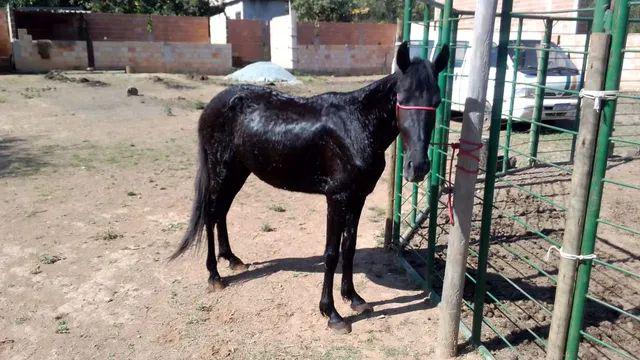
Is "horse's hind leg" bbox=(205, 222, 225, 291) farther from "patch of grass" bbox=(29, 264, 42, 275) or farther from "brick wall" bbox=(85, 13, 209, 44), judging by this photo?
"brick wall" bbox=(85, 13, 209, 44)

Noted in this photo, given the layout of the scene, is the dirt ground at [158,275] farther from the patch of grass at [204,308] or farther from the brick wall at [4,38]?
the brick wall at [4,38]

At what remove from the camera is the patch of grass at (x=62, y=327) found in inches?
136

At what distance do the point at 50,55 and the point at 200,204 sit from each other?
19867mm

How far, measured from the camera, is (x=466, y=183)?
114 inches

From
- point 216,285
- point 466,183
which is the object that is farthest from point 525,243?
point 216,285

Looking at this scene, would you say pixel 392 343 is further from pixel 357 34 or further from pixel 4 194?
pixel 357 34

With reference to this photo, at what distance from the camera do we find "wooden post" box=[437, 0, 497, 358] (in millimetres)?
2679

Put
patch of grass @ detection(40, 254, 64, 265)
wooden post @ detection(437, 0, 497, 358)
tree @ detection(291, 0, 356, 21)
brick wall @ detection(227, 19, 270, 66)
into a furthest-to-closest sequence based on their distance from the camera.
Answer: tree @ detection(291, 0, 356, 21), brick wall @ detection(227, 19, 270, 66), patch of grass @ detection(40, 254, 64, 265), wooden post @ detection(437, 0, 497, 358)

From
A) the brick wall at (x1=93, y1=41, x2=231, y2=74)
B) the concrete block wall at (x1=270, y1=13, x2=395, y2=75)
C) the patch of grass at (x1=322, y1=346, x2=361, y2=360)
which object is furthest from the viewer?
the concrete block wall at (x1=270, y1=13, x2=395, y2=75)

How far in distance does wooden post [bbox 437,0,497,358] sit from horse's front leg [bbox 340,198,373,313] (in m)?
0.76

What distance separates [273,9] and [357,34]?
1044 centimetres

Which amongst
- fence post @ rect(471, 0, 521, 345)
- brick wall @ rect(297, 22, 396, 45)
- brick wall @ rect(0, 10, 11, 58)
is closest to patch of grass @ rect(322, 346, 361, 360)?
fence post @ rect(471, 0, 521, 345)

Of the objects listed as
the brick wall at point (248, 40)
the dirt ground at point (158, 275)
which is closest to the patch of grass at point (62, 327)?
the dirt ground at point (158, 275)

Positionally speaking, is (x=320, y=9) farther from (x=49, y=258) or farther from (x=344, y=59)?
(x=49, y=258)
